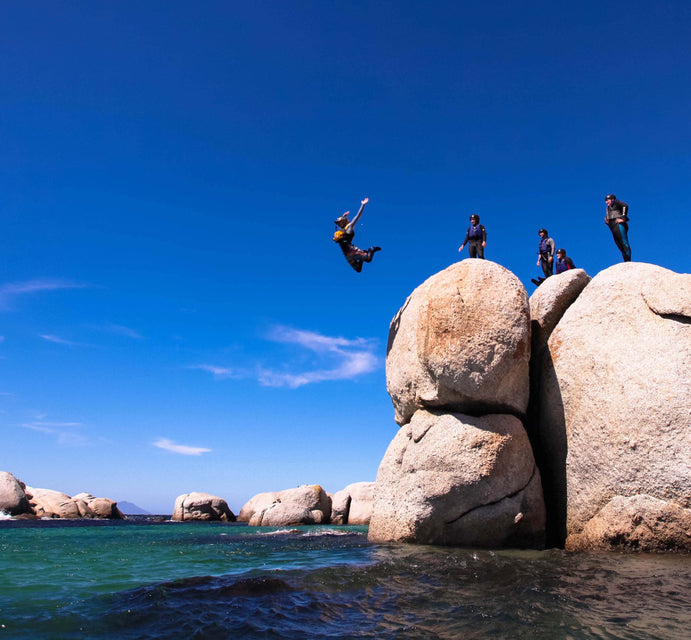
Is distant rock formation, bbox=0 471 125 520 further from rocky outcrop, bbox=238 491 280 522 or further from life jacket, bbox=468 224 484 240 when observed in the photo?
life jacket, bbox=468 224 484 240

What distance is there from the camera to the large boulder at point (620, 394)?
10.6 m

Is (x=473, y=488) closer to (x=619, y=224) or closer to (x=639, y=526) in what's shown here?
(x=639, y=526)

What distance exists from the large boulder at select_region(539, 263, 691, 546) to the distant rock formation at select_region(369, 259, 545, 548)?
2.97ft

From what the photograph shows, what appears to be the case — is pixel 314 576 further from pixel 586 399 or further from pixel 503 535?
pixel 586 399

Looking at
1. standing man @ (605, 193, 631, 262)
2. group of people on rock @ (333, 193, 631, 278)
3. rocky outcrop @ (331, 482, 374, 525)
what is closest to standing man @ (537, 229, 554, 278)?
group of people on rock @ (333, 193, 631, 278)

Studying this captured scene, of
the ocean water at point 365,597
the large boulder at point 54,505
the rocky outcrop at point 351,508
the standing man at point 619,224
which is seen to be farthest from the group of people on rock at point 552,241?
the large boulder at point 54,505

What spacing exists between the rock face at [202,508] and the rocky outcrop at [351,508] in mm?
11539

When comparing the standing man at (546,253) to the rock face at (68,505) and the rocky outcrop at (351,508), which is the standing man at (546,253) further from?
the rock face at (68,505)

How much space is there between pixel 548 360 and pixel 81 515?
44359 millimetres

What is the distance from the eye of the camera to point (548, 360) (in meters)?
13.6

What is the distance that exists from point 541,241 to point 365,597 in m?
13.5

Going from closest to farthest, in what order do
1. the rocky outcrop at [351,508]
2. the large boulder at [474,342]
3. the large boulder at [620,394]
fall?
the large boulder at [620,394] < the large boulder at [474,342] < the rocky outcrop at [351,508]

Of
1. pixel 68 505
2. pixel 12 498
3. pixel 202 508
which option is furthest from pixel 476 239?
pixel 68 505

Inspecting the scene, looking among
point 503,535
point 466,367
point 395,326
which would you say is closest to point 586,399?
point 466,367
